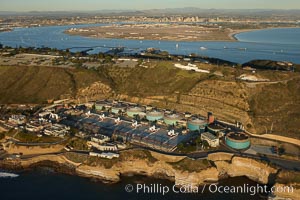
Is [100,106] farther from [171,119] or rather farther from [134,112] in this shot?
[171,119]

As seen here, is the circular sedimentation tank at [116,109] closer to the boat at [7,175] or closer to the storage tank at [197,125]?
the storage tank at [197,125]

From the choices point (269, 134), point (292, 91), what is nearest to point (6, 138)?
point (269, 134)

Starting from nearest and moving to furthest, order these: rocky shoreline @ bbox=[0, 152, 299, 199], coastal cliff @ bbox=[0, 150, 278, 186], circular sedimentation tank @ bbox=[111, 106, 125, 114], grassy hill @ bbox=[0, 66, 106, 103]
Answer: rocky shoreline @ bbox=[0, 152, 299, 199] < coastal cliff @ bbox=[0, 150, 278, 186] < circular sedimentation tank @ bbox=[111, 106, 125, 114] < grassy hill @ bbox=[0, 66, 106, 103]

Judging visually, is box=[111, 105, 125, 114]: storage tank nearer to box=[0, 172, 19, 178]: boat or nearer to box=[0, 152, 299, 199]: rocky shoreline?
box=[0, 152, 299, 199]: rocky shoreline

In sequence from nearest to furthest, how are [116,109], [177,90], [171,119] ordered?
[171,119] < [116,109] < [177,90]

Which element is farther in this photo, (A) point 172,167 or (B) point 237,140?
(B) point 237,140

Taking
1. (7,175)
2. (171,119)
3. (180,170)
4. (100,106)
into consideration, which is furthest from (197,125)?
(7,175)

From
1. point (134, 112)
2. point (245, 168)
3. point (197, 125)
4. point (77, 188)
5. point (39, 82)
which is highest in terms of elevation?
point (39, 82)

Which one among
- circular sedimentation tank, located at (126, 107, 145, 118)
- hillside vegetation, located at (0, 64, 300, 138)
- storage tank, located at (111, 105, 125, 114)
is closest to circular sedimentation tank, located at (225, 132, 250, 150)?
hillside vegetation, located at (0, 64, 300, 138)
